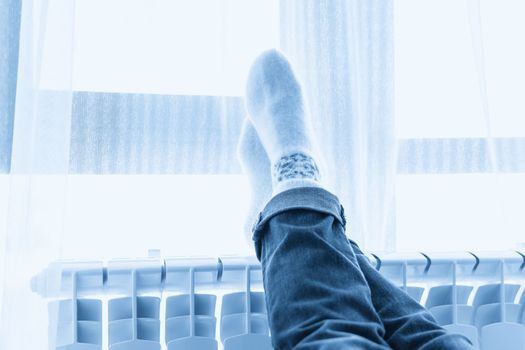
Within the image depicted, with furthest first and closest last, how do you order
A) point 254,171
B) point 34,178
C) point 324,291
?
point 254,171 < point 34,178 < point 324,291

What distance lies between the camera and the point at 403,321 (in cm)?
72

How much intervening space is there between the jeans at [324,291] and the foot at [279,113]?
0.38 feet

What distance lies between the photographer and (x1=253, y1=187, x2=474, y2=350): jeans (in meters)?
0.65

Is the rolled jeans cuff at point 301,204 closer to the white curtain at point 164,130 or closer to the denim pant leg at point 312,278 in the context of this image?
the denim pant leg at point 312,278

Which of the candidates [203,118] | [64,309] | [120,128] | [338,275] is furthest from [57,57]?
[338,275]

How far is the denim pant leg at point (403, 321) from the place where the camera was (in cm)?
67

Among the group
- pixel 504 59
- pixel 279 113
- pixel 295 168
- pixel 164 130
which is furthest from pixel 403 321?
pixel 504 59

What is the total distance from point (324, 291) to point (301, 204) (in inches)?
5.2

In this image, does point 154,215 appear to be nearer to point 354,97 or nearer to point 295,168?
point 295,168

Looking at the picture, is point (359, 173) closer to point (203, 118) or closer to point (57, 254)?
point (203, 118)

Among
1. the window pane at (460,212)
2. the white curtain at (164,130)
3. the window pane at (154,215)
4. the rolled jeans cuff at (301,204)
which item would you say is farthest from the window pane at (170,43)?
the window pane at (460,212)

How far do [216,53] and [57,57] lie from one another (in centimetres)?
28

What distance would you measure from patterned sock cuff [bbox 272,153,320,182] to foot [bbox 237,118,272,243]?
0.17 feet

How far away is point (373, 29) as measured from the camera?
991 millimetres
